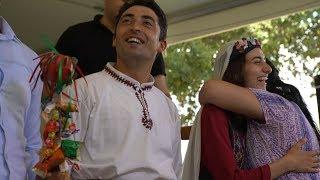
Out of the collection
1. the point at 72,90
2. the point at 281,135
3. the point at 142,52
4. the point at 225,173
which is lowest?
the point at 225,173

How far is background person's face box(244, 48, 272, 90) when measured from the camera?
228 cm

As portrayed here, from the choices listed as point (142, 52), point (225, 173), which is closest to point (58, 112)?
point (142, 52)

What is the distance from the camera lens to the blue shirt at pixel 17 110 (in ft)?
4.80

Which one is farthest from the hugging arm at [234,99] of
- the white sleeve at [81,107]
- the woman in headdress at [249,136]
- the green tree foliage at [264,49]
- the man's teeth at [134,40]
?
the green tree foliage at [264,49]

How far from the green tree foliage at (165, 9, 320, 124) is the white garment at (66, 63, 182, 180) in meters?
3.14

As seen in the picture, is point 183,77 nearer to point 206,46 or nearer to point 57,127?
point 206,46

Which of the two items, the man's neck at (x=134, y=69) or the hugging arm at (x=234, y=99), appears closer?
the man's neck at (x=134, y=69)

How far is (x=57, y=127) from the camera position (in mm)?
1432

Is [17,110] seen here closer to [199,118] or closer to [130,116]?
[130,116]

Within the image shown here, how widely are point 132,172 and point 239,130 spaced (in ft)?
2.41

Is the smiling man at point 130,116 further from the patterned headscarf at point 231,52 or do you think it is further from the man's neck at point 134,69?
the patterned headscarf at point 231,52

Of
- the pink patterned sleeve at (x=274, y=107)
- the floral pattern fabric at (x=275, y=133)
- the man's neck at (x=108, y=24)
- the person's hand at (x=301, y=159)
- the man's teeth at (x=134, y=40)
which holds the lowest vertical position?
the person's hand at (x=301, y=159)

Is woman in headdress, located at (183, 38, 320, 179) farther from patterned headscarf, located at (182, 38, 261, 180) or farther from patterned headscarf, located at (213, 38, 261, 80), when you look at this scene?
patterned headscarf, located at (213, 38, 261, 80)

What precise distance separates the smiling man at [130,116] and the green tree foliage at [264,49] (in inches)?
119
